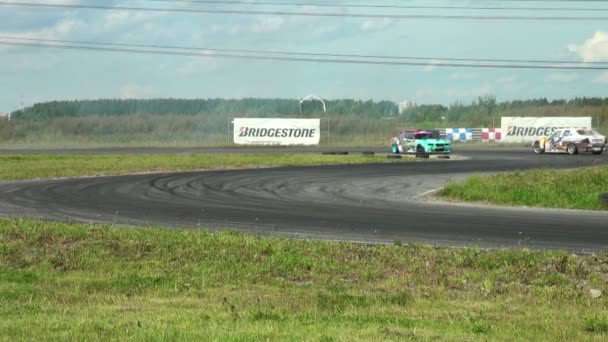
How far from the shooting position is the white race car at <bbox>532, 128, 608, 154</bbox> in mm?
47719

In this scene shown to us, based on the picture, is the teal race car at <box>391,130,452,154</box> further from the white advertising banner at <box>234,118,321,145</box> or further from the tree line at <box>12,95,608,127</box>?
the tree line at <box>12,95,608,127</box>

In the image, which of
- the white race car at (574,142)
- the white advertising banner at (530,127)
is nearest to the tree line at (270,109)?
the white advertising banner at (530,127)

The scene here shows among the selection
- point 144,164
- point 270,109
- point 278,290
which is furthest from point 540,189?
point 270,109

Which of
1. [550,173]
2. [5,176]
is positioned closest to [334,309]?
[550,173]

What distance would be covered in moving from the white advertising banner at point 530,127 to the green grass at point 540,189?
3919cm

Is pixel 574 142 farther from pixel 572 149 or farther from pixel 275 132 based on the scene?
pixel 275 132

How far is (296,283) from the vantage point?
10570 millimetres

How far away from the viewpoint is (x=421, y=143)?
48062mm

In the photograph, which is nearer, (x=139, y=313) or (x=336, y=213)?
(x=139, y=313)

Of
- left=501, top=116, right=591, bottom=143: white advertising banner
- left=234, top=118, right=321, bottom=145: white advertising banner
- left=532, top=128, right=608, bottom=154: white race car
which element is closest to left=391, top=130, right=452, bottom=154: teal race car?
left=532, top=128, right=608, bottom=154: white race car

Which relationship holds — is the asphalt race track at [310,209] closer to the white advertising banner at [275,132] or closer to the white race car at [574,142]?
the white race car at [574,142]

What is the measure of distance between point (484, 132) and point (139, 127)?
30518 millimetres

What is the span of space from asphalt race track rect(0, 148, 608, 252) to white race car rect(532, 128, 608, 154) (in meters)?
16.9

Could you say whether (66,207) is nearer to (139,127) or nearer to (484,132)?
(484,132)
